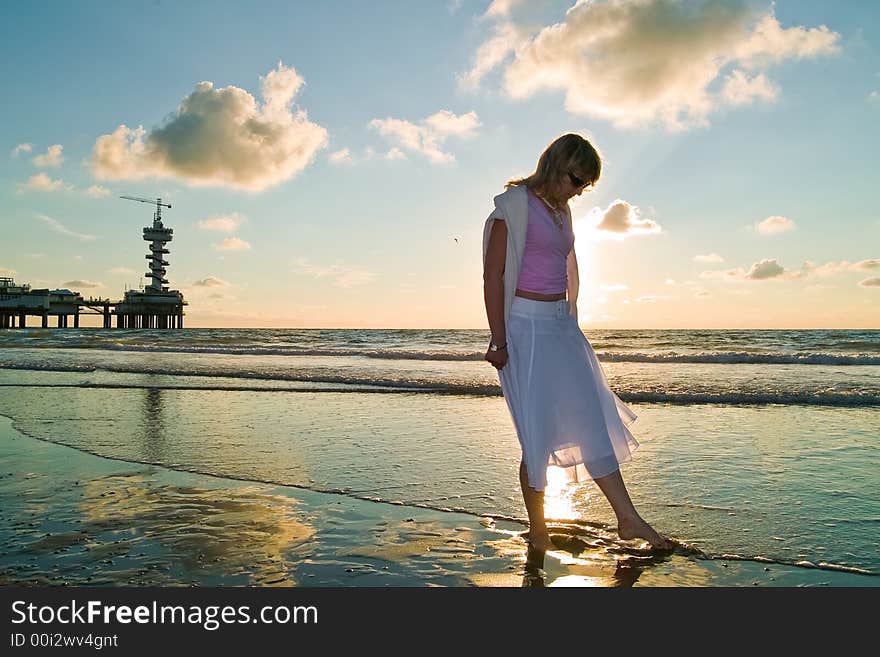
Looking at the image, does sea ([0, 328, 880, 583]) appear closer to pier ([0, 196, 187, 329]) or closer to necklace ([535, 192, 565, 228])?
necklace ([535, 192, 565, 228])

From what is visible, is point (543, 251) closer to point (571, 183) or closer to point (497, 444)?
point (571, 183)

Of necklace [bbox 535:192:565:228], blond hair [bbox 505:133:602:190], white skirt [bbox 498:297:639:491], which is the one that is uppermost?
blond hair [bbox 505:133:602:190]

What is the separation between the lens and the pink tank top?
10.1 feet

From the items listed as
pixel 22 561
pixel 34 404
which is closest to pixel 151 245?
pixel 34 404

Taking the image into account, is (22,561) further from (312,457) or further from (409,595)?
(312,457)

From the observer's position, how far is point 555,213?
3160mm

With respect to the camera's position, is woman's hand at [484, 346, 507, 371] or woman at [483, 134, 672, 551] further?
woman's hand at [484, 346, 507, 371]

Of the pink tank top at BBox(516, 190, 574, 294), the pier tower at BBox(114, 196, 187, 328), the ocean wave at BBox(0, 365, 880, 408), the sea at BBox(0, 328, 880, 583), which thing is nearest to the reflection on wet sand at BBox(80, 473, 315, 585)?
the sea at BBox(0, 328, 880, 583)

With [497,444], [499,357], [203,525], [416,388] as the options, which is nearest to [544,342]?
[499,357]

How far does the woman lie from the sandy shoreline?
0.27 metres

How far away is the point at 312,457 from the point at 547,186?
3435 millimetres

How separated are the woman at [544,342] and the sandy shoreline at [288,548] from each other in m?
0.27

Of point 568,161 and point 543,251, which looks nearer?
point 568,161

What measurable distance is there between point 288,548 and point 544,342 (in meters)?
1.59
